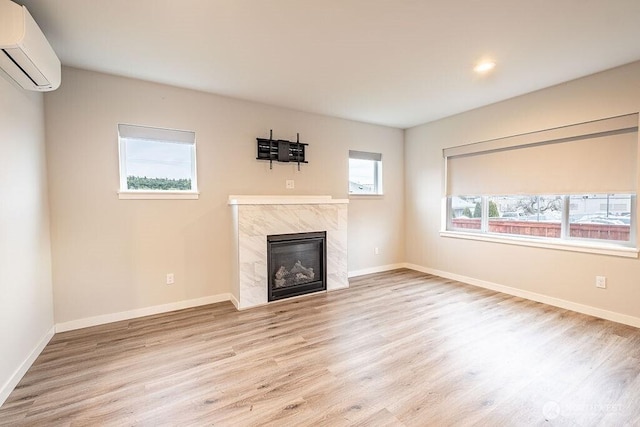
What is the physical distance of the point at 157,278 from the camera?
321 centimetres

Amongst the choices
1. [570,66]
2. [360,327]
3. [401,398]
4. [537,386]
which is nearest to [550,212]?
[570,66]

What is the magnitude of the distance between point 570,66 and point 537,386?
9.54 ft

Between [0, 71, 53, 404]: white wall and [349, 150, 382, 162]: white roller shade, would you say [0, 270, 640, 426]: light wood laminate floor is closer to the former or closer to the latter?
[0, 71, 53, 404]: white wall

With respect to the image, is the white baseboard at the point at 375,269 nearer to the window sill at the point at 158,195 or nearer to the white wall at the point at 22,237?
the window sill at the point at 158,195

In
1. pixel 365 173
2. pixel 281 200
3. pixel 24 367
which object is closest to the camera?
pixel 24 367

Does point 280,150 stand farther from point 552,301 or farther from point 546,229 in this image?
point 552,301

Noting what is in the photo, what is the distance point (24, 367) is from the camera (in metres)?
2.11

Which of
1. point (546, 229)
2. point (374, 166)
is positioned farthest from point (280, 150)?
point (546, 229)

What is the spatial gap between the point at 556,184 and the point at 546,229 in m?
0.59

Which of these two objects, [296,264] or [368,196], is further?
[368,196]

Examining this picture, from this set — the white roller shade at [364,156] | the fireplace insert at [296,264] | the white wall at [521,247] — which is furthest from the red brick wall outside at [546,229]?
the fireplace insert at [296,264]

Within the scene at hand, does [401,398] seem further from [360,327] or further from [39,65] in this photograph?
[39,65]

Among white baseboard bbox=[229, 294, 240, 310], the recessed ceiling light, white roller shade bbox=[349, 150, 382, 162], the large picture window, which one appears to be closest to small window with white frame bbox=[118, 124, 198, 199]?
white baseboard bbox=[229, 294, 240, 310]

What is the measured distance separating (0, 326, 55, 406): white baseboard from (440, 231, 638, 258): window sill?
16.1ft
